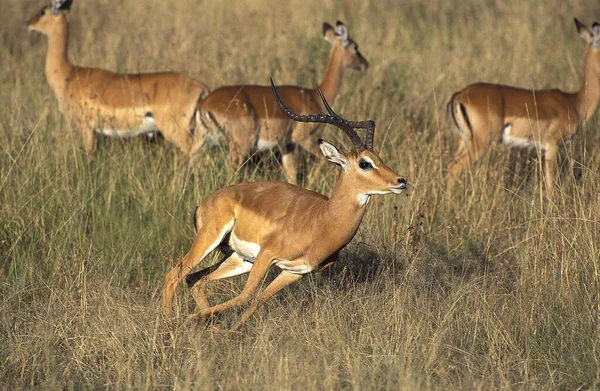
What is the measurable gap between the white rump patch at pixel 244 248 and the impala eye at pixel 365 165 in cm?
76

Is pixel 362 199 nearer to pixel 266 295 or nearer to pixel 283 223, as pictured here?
pixel 283 223

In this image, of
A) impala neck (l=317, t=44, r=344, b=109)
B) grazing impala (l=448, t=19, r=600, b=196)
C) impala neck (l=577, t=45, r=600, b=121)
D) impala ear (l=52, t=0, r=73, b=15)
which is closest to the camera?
grazing impala (l=448, t=19, r=600, b=196)

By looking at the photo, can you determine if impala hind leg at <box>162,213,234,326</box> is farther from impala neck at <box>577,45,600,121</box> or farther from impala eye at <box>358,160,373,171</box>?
impala neck at <box>577,45,600,121</box>

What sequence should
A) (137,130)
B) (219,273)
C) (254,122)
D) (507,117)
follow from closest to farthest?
(219,273), (254,122), (507,117), (137,130)

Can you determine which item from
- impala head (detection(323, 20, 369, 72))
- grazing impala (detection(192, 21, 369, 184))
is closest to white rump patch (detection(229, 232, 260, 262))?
grazing impala (detection(192, 21, 369, 184))

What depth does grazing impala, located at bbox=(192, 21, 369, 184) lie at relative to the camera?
791 cm

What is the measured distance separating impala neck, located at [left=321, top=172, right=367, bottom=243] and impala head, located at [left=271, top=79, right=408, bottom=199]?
0.03m

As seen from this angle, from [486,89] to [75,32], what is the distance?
18.7 ft

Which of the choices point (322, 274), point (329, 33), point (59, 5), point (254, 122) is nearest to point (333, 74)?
point (329, 33)

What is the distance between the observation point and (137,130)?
859 cm

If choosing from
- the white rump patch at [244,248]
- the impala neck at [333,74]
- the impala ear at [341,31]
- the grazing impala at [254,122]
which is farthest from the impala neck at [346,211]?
the impala ear at [341,31]

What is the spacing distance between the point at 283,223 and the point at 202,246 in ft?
1.56

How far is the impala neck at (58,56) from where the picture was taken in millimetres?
9141

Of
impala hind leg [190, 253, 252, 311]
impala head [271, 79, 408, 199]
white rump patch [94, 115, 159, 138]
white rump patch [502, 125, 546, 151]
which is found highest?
impala head [271, 79, 408, 199]
